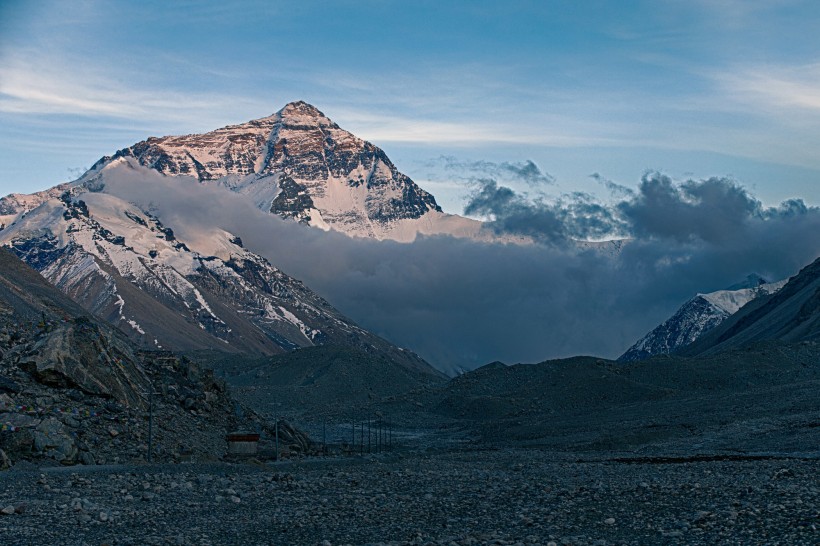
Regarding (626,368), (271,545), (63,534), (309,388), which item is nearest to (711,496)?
(271,545)

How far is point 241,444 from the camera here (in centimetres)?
5803

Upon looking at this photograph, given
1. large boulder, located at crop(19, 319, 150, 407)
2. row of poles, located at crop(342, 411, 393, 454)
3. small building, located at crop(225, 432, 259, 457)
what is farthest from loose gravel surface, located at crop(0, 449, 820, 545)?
row of poles, located at crop(342, 411, 393, 454)

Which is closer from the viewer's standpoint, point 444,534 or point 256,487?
point 444,534

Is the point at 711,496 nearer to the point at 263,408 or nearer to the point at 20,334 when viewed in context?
the point at 20,334

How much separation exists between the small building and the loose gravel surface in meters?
10.0

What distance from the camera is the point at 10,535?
86.6ft

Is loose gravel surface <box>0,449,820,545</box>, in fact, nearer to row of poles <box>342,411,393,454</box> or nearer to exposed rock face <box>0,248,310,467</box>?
exposed rock face <box>0,248,310,467</box>

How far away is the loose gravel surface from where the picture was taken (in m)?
26.5

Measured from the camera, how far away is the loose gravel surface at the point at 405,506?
26.5 meters

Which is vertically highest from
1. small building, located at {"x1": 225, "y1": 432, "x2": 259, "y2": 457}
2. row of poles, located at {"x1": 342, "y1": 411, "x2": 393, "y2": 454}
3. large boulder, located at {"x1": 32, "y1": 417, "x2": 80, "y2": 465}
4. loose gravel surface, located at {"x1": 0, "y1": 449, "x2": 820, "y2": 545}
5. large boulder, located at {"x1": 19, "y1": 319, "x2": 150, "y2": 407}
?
large boulder, located at {"x1": 19, "y1": 319, "x2": 150, "y2": 407}

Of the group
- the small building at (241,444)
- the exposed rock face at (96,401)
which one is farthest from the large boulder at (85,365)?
the small building at (241,444)

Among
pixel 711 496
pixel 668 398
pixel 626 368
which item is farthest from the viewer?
pixel 626 368

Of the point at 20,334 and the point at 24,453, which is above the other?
the point at 20,334

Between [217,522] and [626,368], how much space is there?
11918 cm
